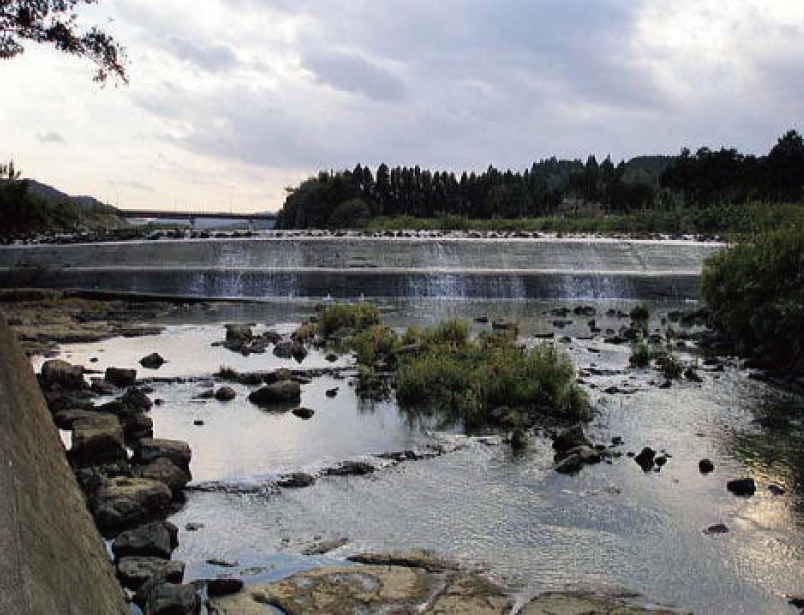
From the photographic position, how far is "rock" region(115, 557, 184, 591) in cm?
617

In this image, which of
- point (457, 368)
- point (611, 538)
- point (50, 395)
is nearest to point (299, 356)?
point (457, 368)

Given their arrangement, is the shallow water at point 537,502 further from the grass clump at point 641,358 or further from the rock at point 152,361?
the grass clump at point 641,358

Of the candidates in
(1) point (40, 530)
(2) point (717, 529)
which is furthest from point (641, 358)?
(1) point (40, 530)

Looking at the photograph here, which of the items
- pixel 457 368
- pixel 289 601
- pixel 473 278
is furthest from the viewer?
pixel 473 278

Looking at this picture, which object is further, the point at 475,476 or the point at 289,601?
the point at 475,476

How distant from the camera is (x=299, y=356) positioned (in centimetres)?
1675

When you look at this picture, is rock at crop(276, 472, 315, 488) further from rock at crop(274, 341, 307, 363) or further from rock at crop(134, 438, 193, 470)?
rock at crop(274, 341, 307, 363)

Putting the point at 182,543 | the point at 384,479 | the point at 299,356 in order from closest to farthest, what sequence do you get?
the point at 182,543, the point at 384,479, the point at 299,356

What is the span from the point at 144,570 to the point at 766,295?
1357 cm

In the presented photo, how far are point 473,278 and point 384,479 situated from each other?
2110cm

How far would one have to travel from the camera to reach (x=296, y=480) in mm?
8883

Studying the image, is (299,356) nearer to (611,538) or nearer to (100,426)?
(100,426)

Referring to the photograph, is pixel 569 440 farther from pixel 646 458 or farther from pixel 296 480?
pixel 296 480

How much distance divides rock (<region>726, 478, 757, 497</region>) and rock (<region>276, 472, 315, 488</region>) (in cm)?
414
